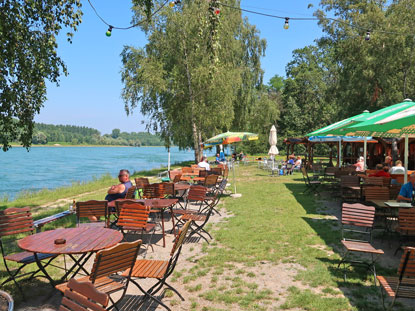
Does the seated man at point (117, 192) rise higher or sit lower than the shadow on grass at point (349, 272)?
higher

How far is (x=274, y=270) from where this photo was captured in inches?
176

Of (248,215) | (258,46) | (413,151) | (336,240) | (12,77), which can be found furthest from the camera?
(258,46)

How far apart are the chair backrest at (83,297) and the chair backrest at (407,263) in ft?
7.99

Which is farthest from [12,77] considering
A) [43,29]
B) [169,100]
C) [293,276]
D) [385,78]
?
[385,78]

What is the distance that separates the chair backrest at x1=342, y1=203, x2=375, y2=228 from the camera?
4.72 m

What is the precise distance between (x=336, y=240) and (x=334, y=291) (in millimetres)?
2119

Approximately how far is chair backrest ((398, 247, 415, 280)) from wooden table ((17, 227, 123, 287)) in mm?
2699

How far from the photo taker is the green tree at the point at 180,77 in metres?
18.4

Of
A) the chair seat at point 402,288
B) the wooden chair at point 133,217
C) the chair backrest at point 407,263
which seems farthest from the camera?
the wooden chair at point 133,217

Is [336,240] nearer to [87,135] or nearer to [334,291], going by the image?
[334,291]

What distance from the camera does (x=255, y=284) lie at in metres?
4.04

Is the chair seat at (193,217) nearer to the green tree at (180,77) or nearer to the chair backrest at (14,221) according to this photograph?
the chair backrest at (14,221)

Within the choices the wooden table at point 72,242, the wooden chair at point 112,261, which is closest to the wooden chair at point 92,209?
the wooden table at point 72,242

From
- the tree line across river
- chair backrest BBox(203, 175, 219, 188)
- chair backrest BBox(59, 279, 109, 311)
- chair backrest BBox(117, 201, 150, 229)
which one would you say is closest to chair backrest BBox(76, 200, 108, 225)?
chair backrest BBox(117, 201, 150, 229)
